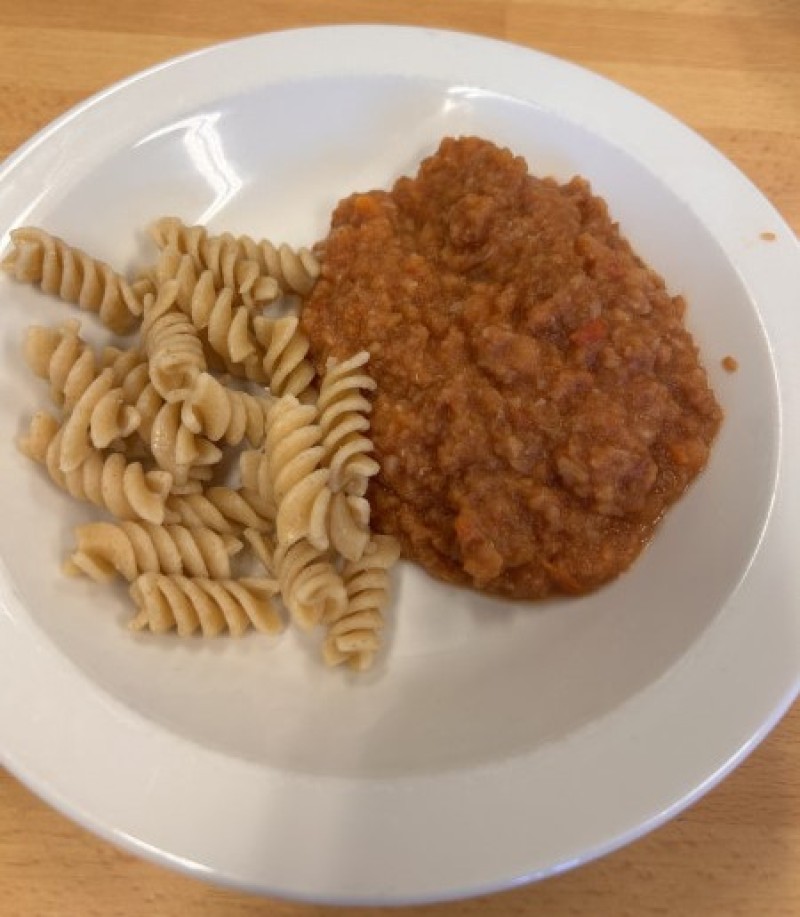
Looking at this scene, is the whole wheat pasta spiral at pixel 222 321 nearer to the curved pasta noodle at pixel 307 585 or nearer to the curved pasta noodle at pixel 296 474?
the curved pasta noodle at pixel 296 474

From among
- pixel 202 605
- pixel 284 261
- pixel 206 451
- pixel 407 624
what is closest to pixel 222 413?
pixel 206 451

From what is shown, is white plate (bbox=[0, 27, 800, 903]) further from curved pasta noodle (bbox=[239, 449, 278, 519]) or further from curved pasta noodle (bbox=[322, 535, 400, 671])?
curved pasta noodle (bbox=[239, 449, 278, 519])

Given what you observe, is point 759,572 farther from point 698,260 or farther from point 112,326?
point 112,326

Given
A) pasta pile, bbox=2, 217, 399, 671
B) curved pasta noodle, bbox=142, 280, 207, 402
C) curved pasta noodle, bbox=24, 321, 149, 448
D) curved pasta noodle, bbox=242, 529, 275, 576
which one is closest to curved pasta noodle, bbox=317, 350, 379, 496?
pasta pile, bbox=2, 217, 399, 671

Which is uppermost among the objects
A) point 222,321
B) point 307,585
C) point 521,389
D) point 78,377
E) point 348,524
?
point 521,389

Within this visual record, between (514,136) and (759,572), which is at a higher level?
(514,136)

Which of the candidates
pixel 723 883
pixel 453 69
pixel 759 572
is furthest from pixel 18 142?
pixel 723 883

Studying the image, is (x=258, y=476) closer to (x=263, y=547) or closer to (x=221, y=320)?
(x=263, y=547)
